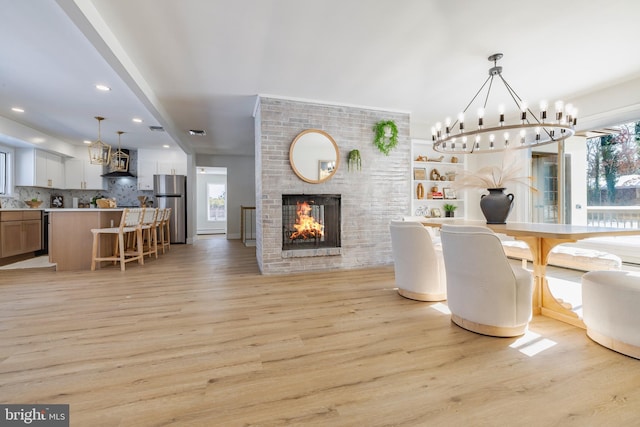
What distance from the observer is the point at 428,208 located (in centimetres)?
543

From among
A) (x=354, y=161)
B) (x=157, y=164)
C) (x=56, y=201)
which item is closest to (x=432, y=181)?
(x=354, y=161)

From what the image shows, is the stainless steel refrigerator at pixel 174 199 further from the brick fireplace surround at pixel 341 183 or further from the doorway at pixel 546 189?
the doorway at pixel 546 189

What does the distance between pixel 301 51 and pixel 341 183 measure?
Result: 2005 millimetres

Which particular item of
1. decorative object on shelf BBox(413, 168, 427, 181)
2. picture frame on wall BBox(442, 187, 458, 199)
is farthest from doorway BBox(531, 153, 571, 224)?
decorative object on shelf BBox(413, 168, 427, 181)

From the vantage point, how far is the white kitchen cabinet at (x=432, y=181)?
5.26 m

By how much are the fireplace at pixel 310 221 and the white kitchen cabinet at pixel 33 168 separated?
18.8ft

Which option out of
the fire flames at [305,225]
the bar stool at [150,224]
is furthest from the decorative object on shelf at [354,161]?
the bar stool at [150,224]

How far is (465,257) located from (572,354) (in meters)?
0.83

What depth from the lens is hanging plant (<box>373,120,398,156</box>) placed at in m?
4.57

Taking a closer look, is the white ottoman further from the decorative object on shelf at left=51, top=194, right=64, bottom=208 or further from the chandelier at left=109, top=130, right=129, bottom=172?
the decorative object on shelf at left=51, top=194, right=64, bottom=208

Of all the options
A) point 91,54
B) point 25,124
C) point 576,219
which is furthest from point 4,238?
point 576,219

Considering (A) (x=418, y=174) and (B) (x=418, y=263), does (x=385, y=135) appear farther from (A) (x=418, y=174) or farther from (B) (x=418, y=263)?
(B) (x=418, y=263)

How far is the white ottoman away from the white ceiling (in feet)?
6.98

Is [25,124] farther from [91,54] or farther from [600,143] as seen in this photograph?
[600,143]
